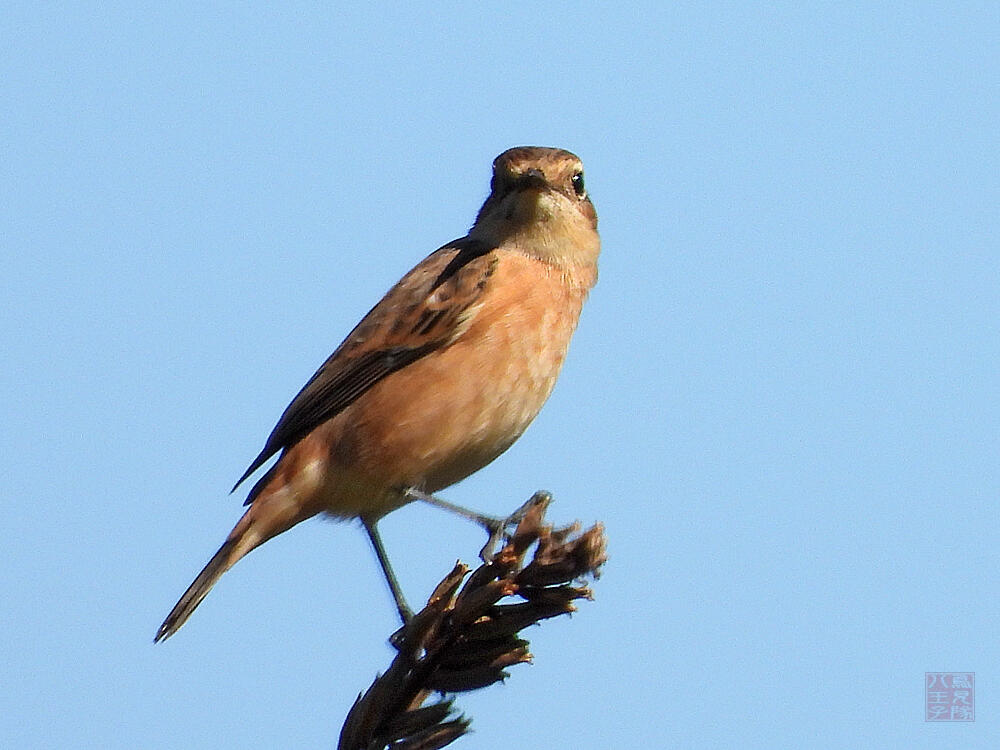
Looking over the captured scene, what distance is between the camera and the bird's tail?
701cm

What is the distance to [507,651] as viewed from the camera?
185 inches

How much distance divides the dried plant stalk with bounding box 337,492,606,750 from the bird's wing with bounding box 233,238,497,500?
3.46 meters

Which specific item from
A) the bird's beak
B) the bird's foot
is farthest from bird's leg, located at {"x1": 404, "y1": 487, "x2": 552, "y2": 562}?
the bird's beak

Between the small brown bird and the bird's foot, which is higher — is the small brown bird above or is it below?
above

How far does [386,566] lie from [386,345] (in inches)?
56.5

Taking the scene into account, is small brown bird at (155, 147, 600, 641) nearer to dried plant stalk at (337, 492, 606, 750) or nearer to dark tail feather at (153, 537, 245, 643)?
dark tail feather at (153, 537, 245, 643)

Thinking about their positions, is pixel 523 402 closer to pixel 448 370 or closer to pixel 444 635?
pixel 448 370

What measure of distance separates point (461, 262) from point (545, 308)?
0.78m

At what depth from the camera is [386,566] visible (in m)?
8.35

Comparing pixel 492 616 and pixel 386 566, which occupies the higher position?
pixel 386 566

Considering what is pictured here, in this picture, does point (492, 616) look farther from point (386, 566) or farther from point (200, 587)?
point (386, 566)

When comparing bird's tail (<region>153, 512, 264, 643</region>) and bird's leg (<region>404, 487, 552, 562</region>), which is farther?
bird's tail (<region>153, 512, 264, 643</region>)

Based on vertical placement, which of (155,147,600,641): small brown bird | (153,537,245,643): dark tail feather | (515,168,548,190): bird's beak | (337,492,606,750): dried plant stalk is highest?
(515,168,548,190): bird's beak

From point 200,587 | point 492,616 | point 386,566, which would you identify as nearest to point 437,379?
point 386,566
